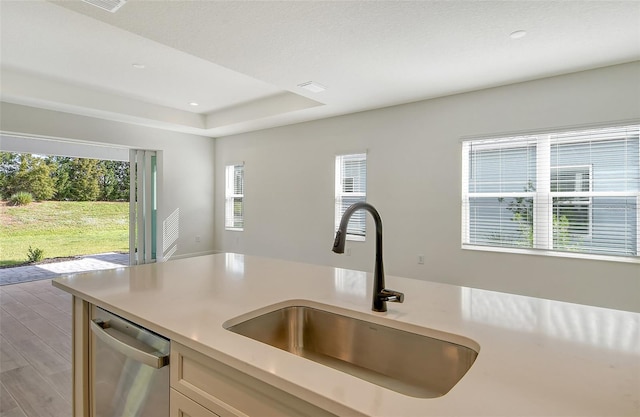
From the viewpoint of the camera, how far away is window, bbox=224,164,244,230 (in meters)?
6.84

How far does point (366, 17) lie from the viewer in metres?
2.46

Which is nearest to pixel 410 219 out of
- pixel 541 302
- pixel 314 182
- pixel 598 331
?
pixel 314 182

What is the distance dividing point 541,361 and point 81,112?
20.2 ft

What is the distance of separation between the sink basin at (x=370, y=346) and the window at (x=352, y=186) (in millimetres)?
3668

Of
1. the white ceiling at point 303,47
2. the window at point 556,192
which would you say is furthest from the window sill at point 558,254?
the white ceiling at point 303,47

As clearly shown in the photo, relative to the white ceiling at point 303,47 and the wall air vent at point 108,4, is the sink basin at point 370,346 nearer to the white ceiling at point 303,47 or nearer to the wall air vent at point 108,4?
the white ceiling at point 303,47

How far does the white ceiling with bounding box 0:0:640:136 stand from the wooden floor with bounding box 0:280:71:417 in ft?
8.50

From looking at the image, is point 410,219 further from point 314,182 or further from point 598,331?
point 598,331

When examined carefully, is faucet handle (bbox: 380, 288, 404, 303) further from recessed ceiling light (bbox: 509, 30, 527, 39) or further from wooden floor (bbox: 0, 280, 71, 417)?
recessed ceiling light (bbox: 509, 30, 527, 39)

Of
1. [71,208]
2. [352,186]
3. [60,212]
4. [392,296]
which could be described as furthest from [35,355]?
[71,208]

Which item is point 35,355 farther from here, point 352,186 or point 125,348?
point 352,186

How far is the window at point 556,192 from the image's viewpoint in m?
3.30

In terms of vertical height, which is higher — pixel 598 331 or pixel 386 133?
pixel 386 133

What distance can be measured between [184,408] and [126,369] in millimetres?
382
